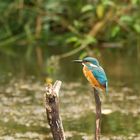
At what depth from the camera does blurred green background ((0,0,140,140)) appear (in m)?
6.66

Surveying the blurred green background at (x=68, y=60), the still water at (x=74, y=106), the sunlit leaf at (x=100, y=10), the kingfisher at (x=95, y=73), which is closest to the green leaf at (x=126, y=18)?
the blurred green background at (x=68, y=60)

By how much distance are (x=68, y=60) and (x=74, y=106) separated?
9.99 feet

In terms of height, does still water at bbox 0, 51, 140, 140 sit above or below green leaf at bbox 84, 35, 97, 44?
below

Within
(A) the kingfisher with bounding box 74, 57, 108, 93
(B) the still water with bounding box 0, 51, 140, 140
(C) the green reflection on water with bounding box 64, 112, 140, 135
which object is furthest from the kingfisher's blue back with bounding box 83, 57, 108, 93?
(C) the green reflection on water with bounding box 64, 112, 140, 135

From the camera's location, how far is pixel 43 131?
6332mm

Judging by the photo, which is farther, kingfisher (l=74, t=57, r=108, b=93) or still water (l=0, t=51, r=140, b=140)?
still water (l=0, t=51, r=140, b=140)

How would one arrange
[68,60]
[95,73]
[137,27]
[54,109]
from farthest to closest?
[137,27], [68,60], [95,73], [54,109]

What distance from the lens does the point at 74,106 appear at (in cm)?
739

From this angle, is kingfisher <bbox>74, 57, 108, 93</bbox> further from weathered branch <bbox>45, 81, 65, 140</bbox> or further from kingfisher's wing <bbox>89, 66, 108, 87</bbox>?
weathered branch <bbox>45, 81, 65, 140</bbox>

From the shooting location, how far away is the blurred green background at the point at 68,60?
6661mm

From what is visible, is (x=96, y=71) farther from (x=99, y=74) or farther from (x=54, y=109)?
(x=54, y=109)

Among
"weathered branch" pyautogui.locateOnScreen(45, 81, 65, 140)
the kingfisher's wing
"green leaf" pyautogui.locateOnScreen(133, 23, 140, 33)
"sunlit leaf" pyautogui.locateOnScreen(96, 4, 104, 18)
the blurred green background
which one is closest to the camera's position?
"weathered branch" pyautogui.locateOnScreen(45, 81, 65, 140)

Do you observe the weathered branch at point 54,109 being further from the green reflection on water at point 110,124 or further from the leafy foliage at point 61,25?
the leafy foliage at point 61,25


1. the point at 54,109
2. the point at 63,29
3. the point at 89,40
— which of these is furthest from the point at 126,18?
the point at 54,109
